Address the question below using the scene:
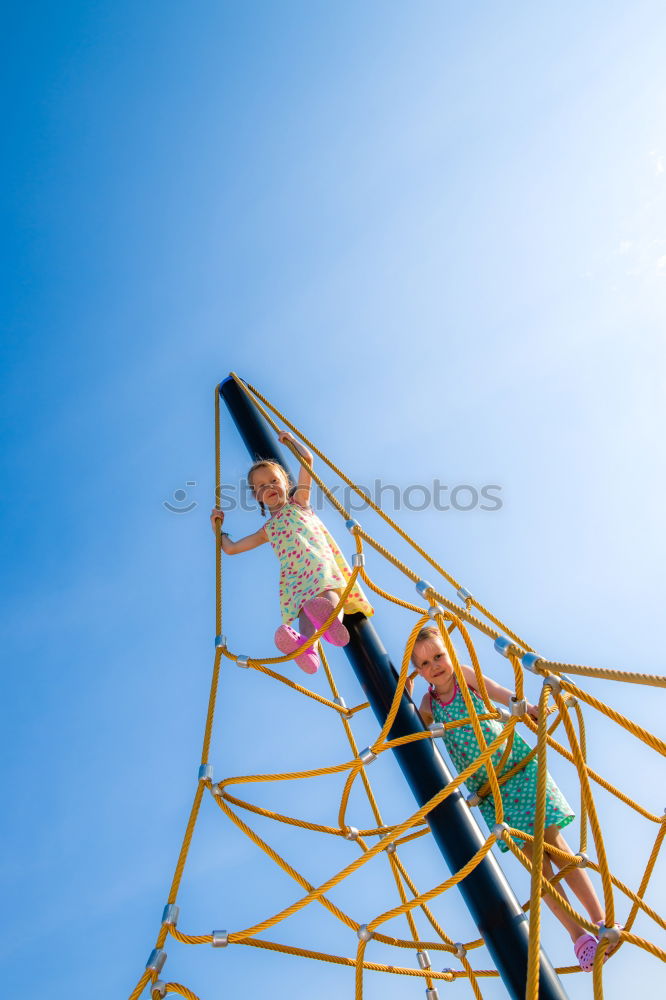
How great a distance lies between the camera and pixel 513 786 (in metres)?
2.96

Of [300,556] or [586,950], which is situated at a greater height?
[300,556]

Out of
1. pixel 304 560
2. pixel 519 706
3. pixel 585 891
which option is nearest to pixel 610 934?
pixel 585 891

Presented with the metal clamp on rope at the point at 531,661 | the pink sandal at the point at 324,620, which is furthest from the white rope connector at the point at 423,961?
the metal clamp on rope at the point at 531,661

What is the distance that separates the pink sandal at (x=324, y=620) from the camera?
2.92m

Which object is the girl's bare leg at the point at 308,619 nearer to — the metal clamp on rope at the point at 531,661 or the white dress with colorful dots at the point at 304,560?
the white dress with colorful dots at the point at 304,560

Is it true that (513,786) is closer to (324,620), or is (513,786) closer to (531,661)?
(324,620)

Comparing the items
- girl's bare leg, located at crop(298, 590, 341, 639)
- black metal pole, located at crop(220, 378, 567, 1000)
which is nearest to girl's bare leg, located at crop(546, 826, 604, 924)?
black metal pole, located at crop(220, 378, 567, 1000)

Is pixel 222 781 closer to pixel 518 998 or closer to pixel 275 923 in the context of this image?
pixel 275 923

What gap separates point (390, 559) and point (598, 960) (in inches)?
63.6

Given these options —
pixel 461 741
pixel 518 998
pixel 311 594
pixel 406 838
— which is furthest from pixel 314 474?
pixel 518 998

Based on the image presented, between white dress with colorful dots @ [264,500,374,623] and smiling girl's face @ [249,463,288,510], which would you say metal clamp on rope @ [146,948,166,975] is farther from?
smiling girl's face @ [249,463,288,510]

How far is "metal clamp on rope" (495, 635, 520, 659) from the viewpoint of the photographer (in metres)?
2.03

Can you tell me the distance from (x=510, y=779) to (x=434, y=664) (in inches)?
25.1

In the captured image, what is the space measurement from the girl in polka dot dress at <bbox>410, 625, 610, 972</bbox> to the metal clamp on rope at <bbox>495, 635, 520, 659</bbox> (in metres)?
0.70
